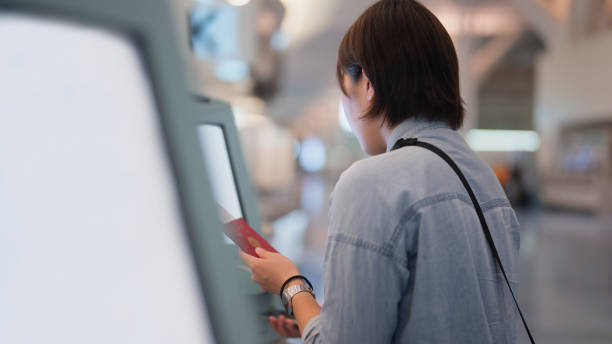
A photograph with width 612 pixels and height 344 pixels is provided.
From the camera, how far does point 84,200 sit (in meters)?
0.32

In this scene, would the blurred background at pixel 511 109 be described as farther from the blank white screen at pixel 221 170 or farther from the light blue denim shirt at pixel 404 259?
the light blue denim shirt at pixel 404 259

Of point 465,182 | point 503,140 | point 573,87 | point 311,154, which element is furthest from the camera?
point 311,154

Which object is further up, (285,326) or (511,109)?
(285,326)

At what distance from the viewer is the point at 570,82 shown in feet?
43.4

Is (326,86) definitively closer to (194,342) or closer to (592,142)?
(592,142)

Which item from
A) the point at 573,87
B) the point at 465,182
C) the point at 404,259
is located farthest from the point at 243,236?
the point at 573,87

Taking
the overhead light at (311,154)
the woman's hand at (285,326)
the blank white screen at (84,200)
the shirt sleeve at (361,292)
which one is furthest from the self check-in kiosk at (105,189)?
the overhead light at (311,154)

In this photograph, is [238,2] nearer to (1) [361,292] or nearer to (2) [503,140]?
(1) [361,292]

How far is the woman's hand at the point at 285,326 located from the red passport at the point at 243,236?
16cm

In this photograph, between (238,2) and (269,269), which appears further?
(238,2)

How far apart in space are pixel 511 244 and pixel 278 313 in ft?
1.78

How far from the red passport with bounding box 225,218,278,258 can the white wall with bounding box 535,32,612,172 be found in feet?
43.6

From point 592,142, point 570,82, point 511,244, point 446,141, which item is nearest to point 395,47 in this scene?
point 446,141

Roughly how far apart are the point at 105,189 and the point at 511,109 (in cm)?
2496
